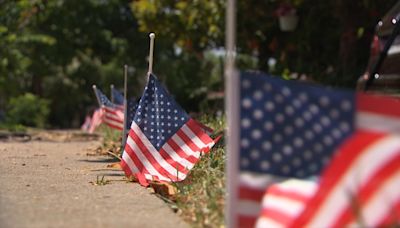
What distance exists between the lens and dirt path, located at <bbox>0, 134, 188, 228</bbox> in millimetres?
5848

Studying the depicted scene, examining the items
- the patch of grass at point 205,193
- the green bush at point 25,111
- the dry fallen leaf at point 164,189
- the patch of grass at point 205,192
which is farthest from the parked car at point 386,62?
the green bush at point 25,111

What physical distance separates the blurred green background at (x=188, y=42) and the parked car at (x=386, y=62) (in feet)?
14.8

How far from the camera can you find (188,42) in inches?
742

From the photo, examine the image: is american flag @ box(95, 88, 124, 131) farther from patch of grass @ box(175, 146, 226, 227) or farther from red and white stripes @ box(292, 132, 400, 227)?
red and white stripes @ box(292, 132, 400, 227)

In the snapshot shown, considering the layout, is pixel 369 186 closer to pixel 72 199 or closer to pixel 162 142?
pixel 72 199

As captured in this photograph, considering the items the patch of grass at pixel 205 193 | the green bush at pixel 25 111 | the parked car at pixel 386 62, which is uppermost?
the parked car at pixel 386 62

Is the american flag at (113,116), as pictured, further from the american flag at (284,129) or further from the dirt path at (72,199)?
the american flag at (284,129)

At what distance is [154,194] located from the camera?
24.0ft

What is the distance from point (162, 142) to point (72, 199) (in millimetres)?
1529

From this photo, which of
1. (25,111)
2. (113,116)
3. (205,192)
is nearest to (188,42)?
(113,116)

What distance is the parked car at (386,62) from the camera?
9.01 metres

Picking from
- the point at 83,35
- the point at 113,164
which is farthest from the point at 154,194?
the point at 83,35

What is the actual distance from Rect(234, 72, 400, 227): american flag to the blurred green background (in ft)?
31.7

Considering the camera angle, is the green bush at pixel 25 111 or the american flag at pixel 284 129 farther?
the green bush at pixel 25 111
